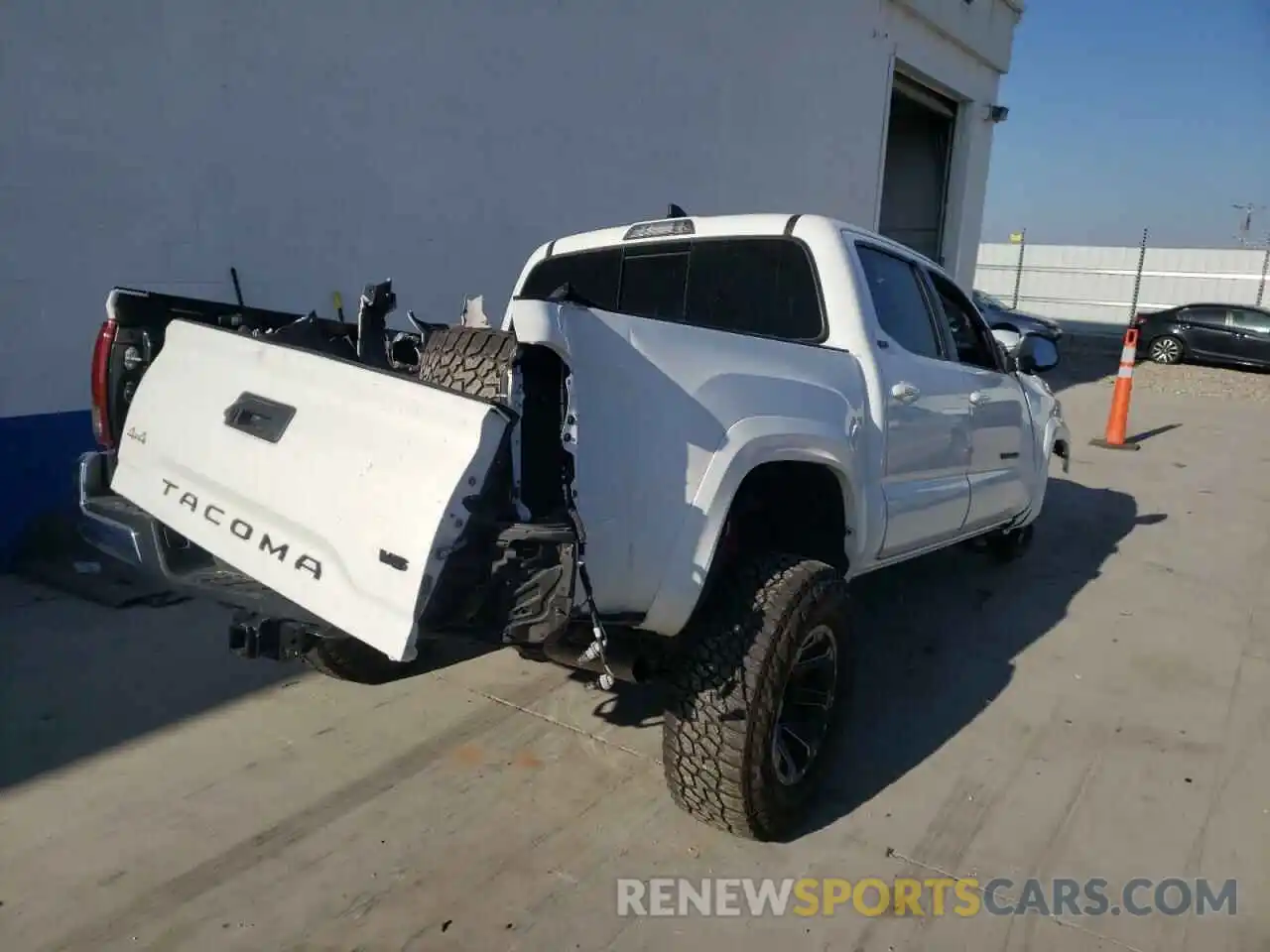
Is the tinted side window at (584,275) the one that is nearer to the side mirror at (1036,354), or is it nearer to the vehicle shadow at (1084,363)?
the side mirror at (1036,354)

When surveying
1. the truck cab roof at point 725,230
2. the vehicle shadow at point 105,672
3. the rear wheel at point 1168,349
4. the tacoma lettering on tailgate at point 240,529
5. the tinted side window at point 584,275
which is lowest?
the vehicle shadow at point 105,672

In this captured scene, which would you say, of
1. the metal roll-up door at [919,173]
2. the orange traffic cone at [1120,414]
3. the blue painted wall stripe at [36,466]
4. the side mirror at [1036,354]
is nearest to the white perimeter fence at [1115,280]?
the metal roll-up door at [919,173]

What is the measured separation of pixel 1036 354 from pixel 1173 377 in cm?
1521

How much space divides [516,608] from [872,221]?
12.8 metres

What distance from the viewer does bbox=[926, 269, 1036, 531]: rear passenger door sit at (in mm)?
4387

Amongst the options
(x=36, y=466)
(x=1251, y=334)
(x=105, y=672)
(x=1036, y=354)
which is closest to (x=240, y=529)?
(x=105, y=672)

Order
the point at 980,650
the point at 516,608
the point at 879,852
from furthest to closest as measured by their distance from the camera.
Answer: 1. the point at 980,650
2. the point at 879,852
3. the point at 516,608

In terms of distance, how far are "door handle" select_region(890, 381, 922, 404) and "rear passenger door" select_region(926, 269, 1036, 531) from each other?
2.48 ft

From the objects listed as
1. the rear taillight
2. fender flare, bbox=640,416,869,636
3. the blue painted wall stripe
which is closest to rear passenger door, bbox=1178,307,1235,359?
fender flare, bbox=640,416,869,636

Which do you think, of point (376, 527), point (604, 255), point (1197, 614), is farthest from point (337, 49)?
point (1197, 614)

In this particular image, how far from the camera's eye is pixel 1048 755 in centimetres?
350

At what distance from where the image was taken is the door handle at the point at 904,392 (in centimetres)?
353

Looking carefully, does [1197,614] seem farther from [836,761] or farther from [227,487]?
[227,487]

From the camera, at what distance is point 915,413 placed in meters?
3.71
